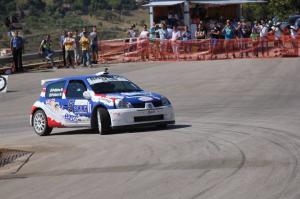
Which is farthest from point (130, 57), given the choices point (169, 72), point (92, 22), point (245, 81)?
point (92, 22)

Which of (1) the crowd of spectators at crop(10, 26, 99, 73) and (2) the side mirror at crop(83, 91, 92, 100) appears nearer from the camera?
(2) the side mirror at crop(83, 91, 92, 100)

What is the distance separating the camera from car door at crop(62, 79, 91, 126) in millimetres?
18312

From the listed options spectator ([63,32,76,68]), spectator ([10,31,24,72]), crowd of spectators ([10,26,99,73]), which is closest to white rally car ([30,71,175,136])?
spectator ([10,31,24,72])

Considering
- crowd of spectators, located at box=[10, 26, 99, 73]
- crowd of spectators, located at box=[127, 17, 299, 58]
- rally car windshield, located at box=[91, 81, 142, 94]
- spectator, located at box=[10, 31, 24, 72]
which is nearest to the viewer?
rally car windshield, located at box=[91, 81, 142, 94]

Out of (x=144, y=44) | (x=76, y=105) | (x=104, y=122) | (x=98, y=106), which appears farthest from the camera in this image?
(x=144, y=44)

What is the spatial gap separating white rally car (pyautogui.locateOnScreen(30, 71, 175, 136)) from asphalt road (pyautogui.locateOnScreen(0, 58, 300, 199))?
329mm

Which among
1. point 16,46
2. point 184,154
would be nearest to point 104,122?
point 184,154

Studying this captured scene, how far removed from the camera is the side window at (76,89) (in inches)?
738

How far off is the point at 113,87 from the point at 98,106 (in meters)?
0.76

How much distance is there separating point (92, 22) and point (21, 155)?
240ft

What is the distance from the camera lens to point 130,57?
4097 centimetres

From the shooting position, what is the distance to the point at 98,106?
17.9m

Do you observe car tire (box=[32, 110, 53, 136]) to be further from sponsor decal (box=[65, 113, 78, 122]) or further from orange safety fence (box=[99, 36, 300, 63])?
orange safety fence (box=[99, 36, 300, 63])

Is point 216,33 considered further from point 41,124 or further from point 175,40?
point 41,124
